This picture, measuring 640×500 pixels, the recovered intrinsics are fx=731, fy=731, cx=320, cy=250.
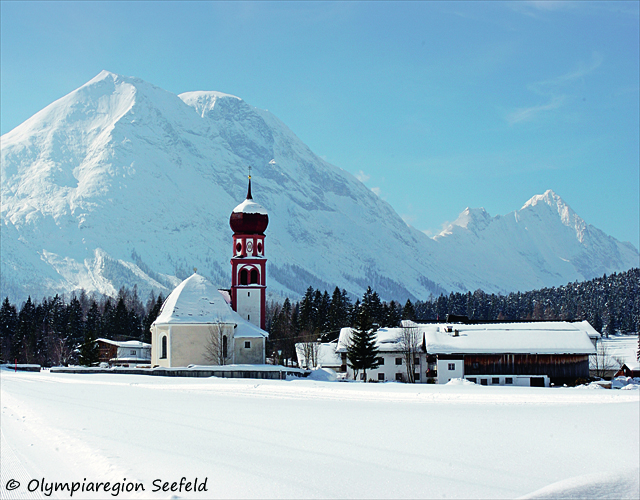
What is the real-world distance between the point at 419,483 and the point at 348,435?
530 cm

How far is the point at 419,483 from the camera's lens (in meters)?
13.6

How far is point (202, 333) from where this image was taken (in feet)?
228

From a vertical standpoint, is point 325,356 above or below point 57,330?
below

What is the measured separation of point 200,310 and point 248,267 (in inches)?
385

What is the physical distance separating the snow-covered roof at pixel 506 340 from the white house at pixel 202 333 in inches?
522

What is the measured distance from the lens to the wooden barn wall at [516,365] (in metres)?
64.1

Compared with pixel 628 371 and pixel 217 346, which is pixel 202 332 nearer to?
pixel 217 346

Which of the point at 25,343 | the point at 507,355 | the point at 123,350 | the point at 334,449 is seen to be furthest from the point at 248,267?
the point at 334,449

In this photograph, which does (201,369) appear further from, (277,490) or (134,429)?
(277,490)

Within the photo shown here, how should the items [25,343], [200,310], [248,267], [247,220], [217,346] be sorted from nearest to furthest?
[217,346], [200,310], [248,267], [247,220], [25,343]

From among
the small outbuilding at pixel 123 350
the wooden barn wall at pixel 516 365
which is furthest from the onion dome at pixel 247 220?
the small outbuilding at pixel 123 350

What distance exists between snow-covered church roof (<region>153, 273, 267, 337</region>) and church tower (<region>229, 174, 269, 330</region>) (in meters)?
4.44

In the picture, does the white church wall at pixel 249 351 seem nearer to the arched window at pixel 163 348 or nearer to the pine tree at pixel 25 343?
the arched window at pixel 163 348

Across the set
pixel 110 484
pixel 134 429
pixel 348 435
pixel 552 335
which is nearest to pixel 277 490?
pixel 110 484
